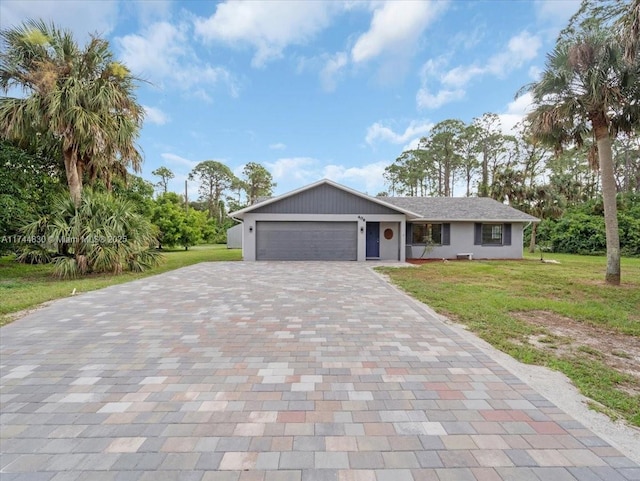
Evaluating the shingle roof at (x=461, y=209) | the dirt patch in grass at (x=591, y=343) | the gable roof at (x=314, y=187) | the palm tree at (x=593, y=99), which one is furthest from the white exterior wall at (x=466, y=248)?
the dirt patch in grass at (x=591, y=343)

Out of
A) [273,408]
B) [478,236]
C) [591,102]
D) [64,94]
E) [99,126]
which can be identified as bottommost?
[273,408]

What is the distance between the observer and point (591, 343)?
4.17m

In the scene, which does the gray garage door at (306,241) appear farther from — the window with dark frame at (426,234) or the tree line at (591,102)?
the tree line at (591,102)

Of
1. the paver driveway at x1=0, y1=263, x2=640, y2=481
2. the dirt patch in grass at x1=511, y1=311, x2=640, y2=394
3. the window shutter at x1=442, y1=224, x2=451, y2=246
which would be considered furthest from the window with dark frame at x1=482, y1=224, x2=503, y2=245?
the paver driveway at x1=0, y1=263, x2=640, y2=481

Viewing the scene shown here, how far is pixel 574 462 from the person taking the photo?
76.5 inches

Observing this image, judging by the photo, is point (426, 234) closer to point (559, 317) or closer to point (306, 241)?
point (306, 241)

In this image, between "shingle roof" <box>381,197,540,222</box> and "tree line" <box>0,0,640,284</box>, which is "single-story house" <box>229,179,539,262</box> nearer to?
"shingle roof" <box>381,197,540,222</box>

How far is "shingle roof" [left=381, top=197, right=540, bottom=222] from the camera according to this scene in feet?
53.5

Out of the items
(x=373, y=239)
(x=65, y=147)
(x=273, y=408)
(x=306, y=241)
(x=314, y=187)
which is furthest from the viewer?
(x=373, y=239)

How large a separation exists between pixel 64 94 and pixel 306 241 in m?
10.3

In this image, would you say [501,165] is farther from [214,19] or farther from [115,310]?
[115,310]

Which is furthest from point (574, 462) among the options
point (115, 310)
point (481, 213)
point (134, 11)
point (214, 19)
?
point (481, 213)

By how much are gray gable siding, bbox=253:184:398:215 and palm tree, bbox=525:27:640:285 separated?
738 cm

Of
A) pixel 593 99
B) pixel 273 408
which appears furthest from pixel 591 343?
pixel 593 99
